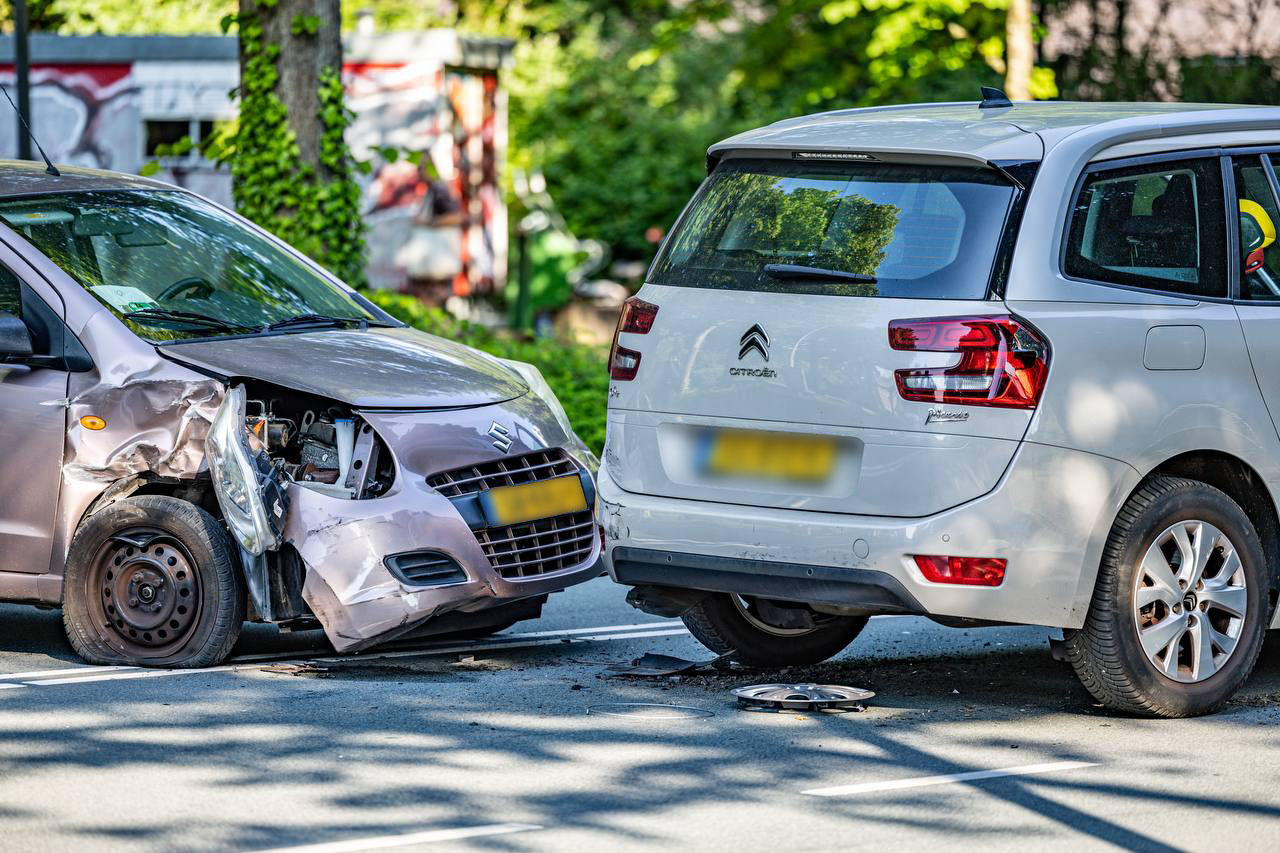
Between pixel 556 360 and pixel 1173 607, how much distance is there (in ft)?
28.9

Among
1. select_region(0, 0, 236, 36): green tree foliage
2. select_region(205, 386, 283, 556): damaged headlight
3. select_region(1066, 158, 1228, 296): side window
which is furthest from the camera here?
select_region(0, 0, 236, 36): green tree foliage

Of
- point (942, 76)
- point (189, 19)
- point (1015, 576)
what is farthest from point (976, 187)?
point (189, 19)

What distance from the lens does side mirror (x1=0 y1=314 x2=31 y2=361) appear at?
702 cm

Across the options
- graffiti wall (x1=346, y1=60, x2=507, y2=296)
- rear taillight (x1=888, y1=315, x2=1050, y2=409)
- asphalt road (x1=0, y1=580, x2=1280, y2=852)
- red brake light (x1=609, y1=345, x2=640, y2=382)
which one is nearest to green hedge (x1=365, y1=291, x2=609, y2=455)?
asphalt road (x1=0, y1=580, x2=1280, y2=852)

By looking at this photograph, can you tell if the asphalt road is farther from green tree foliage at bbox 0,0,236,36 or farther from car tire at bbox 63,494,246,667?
green tree foliage at bbox 0,0,236,36

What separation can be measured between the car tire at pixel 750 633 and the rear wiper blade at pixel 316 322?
2.03 meters

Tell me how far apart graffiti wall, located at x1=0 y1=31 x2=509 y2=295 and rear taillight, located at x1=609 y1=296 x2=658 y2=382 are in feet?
50.9

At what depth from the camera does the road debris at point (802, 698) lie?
256 inches

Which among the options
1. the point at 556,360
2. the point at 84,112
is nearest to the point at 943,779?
the point at 556,360

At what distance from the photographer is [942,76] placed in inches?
929

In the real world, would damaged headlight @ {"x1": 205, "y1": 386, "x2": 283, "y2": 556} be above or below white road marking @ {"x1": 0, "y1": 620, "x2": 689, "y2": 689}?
above

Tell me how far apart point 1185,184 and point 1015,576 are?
1.61 meters

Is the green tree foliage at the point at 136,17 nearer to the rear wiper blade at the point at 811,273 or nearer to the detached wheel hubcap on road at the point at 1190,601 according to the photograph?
the rear wiper blade at the point at 811,273

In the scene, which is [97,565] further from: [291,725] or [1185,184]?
[1185,184]
